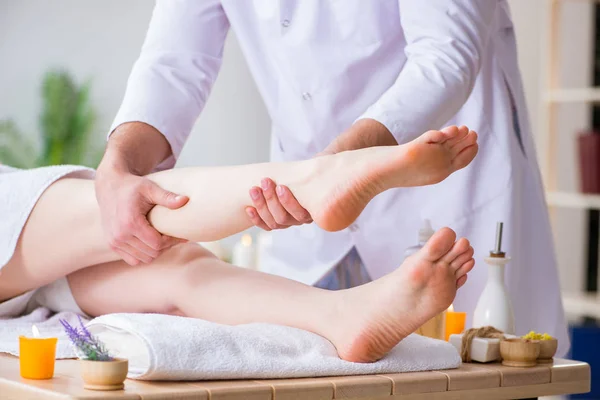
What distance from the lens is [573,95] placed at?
4.29 meters

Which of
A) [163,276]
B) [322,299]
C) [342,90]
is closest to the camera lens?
[322,299]

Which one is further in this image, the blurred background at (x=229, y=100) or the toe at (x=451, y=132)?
the blurred background at (x=229, y=100)

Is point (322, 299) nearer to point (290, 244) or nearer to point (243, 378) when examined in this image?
point (243, 378)

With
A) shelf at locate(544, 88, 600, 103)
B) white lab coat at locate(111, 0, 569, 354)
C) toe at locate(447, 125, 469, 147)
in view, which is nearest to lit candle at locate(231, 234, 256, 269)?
white lab coat at locate(111, 0, 569, 354)

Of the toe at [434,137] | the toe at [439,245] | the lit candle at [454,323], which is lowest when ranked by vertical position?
the lit candle at [454,323]

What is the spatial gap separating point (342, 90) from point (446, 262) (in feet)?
2.82

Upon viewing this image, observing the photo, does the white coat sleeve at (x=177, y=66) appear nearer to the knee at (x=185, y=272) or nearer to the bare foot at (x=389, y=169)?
the knee at (x=185, y=272)

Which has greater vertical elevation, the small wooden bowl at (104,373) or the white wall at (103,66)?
the white wall at (103,66)

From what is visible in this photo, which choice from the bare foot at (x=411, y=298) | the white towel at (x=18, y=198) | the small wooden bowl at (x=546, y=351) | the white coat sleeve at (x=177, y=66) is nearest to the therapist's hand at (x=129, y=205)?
the white towel at (x=18, y=198)

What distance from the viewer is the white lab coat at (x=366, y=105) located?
2074mm

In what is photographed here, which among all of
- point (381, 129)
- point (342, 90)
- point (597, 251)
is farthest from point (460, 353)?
point (597, 251)

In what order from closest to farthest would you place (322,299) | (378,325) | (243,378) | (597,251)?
(243,378) < (378,325) < (322,299) < (597,251)

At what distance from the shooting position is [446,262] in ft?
4.37

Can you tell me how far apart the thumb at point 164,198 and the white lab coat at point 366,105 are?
0.47m
